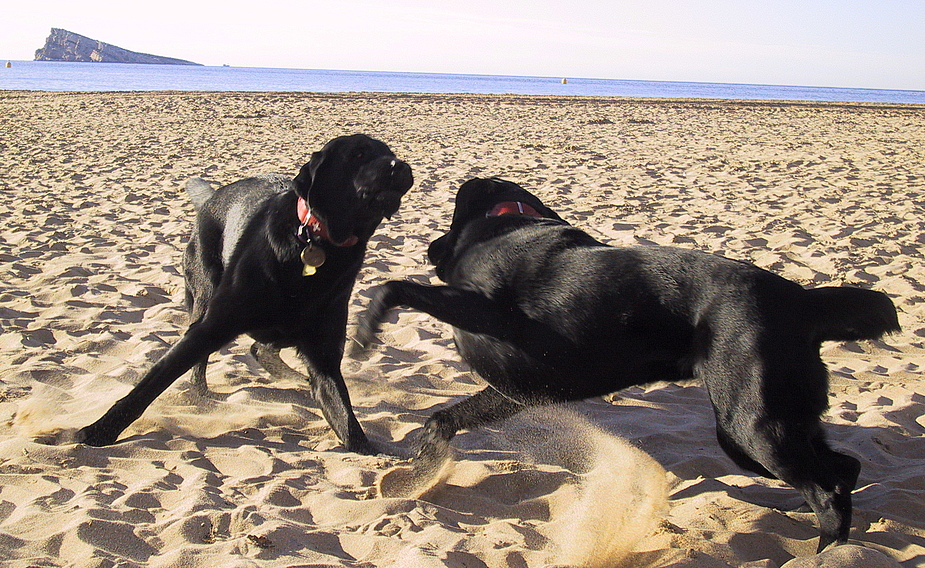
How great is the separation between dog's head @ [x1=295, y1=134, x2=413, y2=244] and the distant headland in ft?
442

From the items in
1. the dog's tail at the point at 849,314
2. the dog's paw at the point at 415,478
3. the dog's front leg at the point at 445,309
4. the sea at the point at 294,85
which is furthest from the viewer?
the sea at the point at 294,85

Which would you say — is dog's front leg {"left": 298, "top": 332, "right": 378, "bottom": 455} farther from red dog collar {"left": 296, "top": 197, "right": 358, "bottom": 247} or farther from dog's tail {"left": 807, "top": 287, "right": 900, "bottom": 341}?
dog's tail {"left": 807, "top": 287, "right": 900, "bottom": 341}

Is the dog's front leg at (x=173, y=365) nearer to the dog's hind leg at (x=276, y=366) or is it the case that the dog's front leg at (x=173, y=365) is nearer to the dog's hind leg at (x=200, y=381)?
the dog's hind leg at (x=200, y=381)

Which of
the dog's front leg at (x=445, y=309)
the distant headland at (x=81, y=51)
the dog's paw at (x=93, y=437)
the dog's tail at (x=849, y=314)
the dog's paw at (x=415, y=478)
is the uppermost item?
the distant headland at (x=81, y=51)

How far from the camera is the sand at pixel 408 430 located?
259 centimetres

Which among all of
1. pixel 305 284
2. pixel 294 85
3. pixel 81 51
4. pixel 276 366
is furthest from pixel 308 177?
pixel 81 51

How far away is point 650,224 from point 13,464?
605cm

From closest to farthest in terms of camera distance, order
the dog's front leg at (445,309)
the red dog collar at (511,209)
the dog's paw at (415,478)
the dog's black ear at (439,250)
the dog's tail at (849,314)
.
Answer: the dog's tail at (849,314) → the dog's paw at (415,478) → the dog's front leg at (445,309) → the red dog collar at (511,209) → the dog's black ear at (439,250)

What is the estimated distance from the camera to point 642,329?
294cm

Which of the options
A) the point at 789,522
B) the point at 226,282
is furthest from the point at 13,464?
the point at 789,522

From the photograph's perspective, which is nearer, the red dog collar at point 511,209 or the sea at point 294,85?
the red dog collar at point 511,209

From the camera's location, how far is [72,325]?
476 centimetres

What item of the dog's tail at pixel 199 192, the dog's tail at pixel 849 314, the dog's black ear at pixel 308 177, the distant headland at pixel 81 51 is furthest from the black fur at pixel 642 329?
the distant headland at pixel 81 51

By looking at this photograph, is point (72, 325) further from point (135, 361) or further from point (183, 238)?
point (183, 238)
